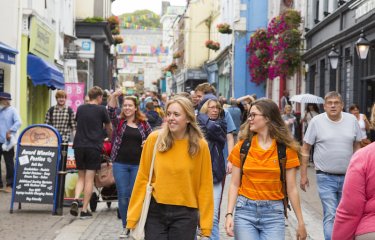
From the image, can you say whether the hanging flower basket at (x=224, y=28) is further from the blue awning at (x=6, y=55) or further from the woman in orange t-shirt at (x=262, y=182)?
the woman in orange t-shirt at (x=262, y=182)

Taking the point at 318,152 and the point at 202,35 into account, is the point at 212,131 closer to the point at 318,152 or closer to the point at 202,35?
the point at 318,152

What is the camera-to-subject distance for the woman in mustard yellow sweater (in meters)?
5.73

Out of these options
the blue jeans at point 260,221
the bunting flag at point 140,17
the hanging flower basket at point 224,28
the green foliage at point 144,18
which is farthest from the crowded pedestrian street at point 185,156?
the green foliage at point 144,18

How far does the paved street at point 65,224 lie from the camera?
9438 mm

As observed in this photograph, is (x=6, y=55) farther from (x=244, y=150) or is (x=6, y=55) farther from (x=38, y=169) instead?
(x=244, y=150)

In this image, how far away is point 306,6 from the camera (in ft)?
92.2

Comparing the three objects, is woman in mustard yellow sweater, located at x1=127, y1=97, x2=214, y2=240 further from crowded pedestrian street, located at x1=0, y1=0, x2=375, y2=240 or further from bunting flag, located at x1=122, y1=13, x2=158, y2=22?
bunting flag, located at x1=122, y1=13, x2=158, y2=22

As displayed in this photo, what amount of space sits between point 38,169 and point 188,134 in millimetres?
5677

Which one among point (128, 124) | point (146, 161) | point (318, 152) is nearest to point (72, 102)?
point (128, 124)

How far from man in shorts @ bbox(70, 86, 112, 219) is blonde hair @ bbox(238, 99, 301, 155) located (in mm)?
4778

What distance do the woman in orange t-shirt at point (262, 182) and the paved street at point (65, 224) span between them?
11.8 ft

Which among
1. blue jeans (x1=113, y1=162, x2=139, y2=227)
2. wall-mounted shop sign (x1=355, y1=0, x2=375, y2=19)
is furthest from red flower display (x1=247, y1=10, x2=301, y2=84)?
blue jeans (x1=113, y1=162, x2=139, y2=227)

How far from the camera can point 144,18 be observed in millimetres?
142125

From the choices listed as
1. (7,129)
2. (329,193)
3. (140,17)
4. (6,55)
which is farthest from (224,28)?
(140,17)
